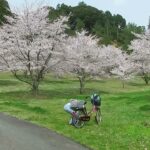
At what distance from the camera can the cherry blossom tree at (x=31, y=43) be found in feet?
133

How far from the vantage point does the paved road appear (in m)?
15.4

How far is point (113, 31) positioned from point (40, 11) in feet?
366

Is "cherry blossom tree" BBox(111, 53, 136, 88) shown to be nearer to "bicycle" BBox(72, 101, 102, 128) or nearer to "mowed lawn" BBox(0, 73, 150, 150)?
"mowed lawn" BBox(0, 73, 150, 150)

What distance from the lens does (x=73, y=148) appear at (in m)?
15.6

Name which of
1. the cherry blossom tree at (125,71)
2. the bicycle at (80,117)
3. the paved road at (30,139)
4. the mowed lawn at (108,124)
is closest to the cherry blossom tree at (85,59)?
the cherry blossom tree at (125,71)

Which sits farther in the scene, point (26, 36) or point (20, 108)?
point (26, 36)

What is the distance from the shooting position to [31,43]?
4069cm

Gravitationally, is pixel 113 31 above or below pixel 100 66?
above

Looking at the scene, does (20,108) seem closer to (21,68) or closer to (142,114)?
(142,114)

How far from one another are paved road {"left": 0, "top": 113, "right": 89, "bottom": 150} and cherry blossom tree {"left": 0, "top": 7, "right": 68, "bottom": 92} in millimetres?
20131

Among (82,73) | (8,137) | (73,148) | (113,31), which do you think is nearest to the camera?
(73,148)

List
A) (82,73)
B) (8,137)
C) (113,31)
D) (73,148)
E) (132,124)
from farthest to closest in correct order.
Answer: (113,31), (82,73), (132,124), (8,137), (73,148)

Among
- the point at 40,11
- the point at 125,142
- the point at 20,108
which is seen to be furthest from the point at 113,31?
the point at 125,142

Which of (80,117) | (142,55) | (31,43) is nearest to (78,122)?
(80,117)
